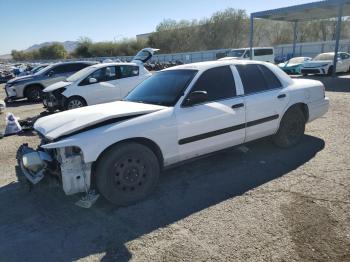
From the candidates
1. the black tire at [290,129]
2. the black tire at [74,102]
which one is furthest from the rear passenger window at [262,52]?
the black tire at [290,129]

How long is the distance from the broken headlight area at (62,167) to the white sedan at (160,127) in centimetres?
1

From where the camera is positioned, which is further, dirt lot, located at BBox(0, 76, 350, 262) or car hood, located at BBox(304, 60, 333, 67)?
car hood, located at BBox(304, 60, 333, 67)

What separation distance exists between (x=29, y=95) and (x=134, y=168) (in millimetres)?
12056

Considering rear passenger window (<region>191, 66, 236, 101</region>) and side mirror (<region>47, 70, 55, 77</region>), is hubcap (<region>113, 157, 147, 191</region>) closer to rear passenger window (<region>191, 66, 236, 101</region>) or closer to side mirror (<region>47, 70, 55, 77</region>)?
rear passenger window (<region>191, 66, 236, 101</region>)

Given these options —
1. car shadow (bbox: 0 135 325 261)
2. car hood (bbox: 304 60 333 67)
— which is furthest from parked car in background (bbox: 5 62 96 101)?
car hood (bbox: 304 60 333 67)

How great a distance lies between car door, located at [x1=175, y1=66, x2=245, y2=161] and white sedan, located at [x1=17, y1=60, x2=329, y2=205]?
14 millimetres

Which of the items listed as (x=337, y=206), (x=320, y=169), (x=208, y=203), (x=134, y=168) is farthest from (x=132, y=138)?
(x=320, y=169)

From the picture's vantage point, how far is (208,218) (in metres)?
3.53

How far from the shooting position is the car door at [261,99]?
16.1 ft

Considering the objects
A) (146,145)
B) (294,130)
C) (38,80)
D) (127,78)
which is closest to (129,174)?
(146,145)

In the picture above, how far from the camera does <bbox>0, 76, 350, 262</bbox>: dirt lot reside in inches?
118

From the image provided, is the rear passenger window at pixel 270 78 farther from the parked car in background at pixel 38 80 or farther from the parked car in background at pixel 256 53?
the parked car in background at pixel 256 53

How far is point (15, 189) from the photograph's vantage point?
4.61 m

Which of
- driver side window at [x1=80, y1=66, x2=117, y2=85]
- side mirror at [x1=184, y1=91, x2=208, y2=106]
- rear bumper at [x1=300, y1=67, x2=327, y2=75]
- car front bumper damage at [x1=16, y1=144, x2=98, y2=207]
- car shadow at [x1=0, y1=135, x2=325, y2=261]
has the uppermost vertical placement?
side mirror at [x1=184, y1=91, x2=208, y2=106]
